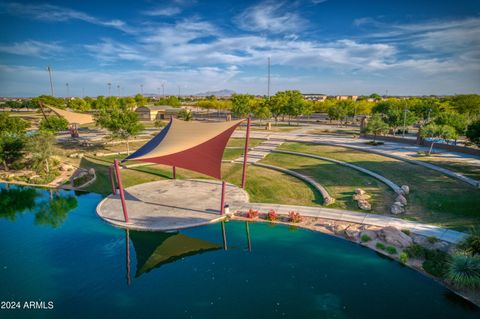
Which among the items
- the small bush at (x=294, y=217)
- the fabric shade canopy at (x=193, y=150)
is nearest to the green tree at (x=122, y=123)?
the fabric shade canopy at (x=193, y=150)

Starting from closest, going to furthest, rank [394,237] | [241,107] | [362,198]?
[394,237]
[362,198]
[241,107]

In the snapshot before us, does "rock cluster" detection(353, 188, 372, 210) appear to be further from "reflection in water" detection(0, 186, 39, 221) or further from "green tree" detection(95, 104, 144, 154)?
"green tree" detection(95, 104, 144, 154)

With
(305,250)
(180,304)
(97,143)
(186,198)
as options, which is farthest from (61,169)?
(305,250)

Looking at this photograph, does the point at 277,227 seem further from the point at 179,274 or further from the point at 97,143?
the point at 97,143

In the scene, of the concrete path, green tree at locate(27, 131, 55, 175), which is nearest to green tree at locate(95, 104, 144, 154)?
green tree at locate(27, 131, 55, 175)

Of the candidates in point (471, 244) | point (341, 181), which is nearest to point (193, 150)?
point (341, 181)

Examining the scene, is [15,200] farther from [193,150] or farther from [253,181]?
[253,181]

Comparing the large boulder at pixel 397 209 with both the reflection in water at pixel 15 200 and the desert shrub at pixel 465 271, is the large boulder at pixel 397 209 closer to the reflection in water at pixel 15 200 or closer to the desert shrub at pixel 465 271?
the desert shrub at pixel 465 271
